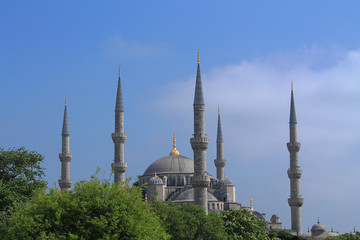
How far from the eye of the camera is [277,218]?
86188 mm

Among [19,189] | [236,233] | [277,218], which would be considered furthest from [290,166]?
[19,189]

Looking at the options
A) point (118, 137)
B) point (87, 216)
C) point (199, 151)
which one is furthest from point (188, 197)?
point (87, 216)

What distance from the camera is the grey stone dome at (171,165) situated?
86044 millimetres

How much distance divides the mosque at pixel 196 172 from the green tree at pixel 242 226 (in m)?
5.06

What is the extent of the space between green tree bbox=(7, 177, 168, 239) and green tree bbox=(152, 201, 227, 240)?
38.7 feet

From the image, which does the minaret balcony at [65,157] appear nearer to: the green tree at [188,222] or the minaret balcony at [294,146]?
the minaret balcony at [294,146]

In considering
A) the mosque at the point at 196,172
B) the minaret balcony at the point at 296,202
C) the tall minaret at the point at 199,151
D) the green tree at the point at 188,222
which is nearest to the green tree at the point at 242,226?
the tall minaret at the point at 199,151

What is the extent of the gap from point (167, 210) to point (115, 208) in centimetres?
1504

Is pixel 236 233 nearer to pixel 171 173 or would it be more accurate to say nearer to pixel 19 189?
pixel 19 189

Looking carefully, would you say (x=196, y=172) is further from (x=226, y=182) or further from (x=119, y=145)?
(x=226, y=182)

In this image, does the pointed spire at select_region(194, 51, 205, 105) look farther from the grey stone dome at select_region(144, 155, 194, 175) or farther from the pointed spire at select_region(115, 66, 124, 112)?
the grey stone dome at select_region(144, 155, 194, 175)

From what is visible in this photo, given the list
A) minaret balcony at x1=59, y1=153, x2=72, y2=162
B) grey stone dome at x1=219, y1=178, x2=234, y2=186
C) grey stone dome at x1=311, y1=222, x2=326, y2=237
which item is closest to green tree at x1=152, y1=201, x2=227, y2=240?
grey stone dome at x1=219, y1=178, x2=234, y2=186

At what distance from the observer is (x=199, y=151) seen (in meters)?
60.3

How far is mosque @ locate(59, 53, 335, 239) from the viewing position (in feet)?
201
